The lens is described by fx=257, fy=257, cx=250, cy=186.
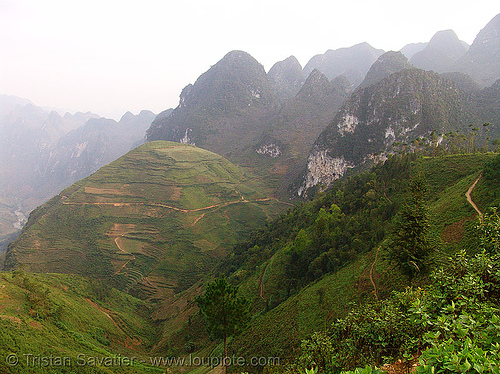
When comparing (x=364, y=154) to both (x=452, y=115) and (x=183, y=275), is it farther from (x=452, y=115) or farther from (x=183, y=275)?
(x=183, y=275)

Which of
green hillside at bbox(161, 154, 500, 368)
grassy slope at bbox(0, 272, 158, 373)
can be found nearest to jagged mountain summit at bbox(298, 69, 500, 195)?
green hillside at bbox(161, 154, 500, 368)

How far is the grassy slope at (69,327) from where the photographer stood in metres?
22.1

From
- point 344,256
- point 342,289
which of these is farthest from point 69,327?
point 344,256

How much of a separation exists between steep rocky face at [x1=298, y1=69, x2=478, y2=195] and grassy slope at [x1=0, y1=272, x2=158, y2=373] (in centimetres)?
9413

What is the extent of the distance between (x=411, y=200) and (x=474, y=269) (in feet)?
31.1

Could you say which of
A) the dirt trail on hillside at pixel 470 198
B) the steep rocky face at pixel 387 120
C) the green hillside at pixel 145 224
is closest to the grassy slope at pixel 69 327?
the green hillside at pixel 145 224

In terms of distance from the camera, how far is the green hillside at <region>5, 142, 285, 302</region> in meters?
68.8

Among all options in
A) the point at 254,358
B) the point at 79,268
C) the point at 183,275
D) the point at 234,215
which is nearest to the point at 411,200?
the point at 254,358

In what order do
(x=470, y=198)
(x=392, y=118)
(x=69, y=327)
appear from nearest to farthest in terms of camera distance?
1. (x=470, y=198)
2. (x=69, y=327)
3. (x=392, y=118)

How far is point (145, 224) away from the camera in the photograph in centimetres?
8694

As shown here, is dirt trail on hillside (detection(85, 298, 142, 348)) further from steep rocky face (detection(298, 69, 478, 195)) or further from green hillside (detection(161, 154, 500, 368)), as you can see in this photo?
steep rocky face (detection(298, 69, 478, 195))

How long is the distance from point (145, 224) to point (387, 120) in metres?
106

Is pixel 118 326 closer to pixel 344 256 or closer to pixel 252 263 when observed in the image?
pixel 252 263

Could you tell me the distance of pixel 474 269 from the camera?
7668 mm
